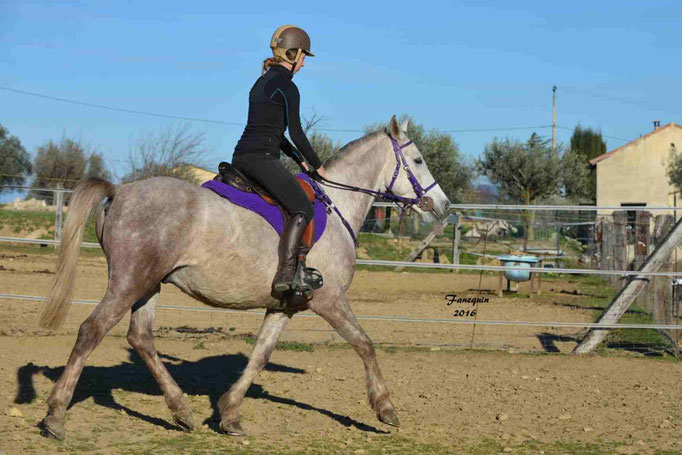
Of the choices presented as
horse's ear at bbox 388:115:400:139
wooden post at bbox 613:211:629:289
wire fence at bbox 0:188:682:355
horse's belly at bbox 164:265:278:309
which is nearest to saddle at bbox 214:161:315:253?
horse's belly at bbox 164:265:278:309

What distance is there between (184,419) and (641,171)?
42.4 meters

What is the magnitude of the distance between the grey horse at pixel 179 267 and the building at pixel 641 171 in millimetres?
40254

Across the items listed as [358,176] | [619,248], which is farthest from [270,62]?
[619,248]

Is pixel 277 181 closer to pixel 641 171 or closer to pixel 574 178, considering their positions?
pixel 641 171

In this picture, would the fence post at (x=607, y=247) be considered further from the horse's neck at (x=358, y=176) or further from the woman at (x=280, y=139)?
the woman at (x=280, y=139)

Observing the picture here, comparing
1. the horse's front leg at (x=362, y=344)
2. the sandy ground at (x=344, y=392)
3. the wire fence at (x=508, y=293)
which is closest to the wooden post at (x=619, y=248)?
the wire fence at (x=508, y=293)

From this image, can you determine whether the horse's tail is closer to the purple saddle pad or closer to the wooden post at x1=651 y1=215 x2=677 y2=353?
the purple saddle pad

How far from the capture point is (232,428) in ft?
17.9

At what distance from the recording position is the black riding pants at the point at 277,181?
5.30m

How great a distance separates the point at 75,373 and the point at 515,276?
446 inches

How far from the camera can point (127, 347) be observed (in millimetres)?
8711

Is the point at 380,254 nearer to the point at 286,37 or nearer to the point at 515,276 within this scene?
the point at 515,276

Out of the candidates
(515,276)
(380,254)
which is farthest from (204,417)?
(380,254)

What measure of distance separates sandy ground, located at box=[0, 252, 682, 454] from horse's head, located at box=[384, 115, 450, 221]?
179 cm
